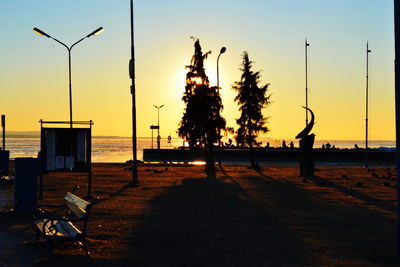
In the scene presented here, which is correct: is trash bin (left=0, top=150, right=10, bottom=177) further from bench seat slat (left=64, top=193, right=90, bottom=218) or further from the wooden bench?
bench seat slat (left=64, top=193, right=90, bottom=218)

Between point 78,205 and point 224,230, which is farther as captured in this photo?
point 224,230

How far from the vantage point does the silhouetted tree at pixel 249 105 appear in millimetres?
51531

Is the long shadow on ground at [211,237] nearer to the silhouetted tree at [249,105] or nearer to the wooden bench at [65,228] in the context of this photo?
the wooden bench at [65,228]

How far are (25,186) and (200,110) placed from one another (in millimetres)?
26498

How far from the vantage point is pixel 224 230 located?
14281 mm

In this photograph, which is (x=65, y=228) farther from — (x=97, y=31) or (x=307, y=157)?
(x=307, y=157)

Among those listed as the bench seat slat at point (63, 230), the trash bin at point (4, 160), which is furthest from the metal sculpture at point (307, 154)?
the bench seat slat at point (63, 230)

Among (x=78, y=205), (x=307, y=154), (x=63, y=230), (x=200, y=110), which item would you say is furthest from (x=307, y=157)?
(x=63, y=230)

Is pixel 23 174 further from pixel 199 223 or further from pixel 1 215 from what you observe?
pixel 199 223

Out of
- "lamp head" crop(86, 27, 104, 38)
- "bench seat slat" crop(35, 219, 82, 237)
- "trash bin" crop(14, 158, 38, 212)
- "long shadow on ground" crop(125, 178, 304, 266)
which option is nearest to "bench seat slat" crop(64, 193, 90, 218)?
"bench seat slat" crop(35, 219, 82, 237)

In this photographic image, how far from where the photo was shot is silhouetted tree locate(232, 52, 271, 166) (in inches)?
2029

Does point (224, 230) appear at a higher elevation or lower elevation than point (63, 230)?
lower

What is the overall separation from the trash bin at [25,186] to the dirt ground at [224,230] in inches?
19.3

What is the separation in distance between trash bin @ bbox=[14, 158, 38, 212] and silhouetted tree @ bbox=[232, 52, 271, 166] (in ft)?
115
